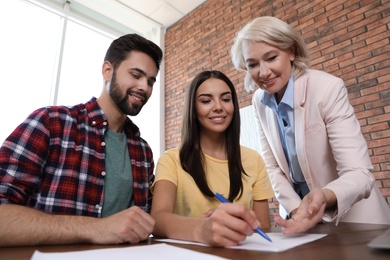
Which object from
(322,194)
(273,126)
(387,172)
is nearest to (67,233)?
(322,194)

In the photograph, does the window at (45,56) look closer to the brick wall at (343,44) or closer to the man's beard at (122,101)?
the brick wall at (343,44)

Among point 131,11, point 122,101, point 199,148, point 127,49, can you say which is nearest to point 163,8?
point 131,11

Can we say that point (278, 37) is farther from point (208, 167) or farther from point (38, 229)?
point (38, 229)

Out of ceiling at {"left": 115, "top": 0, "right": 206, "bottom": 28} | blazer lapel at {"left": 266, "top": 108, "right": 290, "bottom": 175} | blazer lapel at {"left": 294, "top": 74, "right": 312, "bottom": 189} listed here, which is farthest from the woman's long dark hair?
ceiling at {"left": 115, "top": 0, "right": 206, "bottom": 28}

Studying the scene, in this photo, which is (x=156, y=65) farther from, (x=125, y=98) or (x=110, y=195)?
(x=110, y=195)

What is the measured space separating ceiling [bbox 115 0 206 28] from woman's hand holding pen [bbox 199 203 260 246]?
15.2 feet

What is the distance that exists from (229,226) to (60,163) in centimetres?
81

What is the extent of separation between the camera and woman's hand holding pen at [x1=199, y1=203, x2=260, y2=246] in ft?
1.99

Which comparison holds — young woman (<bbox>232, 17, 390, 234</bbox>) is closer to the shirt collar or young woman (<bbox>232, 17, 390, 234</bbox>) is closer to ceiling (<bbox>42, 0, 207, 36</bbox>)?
the shirt collar

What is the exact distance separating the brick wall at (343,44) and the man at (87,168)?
7.42 feet

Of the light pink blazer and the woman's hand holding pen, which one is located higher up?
the light pink blazer

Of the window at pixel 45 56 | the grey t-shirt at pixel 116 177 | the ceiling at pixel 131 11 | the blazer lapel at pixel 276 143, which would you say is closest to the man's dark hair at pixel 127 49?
the grey t-shirt at pixel 116 177

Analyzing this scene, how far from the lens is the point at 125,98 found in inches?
56.1

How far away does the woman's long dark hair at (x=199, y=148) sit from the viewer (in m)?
1.24
